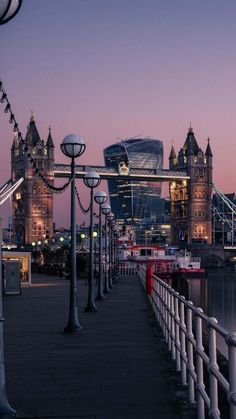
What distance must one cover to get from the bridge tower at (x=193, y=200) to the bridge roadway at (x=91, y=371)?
157m

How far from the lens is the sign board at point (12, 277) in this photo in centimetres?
2995

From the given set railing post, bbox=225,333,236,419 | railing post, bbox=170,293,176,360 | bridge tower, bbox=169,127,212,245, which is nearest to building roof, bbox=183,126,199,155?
bridge tower, bbox=169,127,212,245

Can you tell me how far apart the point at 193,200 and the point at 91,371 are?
552ft

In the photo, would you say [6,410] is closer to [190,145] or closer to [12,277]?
[12,277]

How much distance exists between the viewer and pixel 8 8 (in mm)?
6152

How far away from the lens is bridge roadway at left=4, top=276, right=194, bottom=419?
7.70 m

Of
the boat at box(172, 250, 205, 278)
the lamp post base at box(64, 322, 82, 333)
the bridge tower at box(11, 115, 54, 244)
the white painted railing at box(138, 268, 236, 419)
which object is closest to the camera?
the white painted railing at box(138, 268, 236, 419)

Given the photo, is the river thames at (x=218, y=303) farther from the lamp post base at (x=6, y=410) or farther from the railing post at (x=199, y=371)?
the lamp post base at (x=6, y=410)

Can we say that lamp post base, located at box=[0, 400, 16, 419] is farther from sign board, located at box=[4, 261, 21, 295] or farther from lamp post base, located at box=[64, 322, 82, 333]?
sign board, located at box=[4, 261, 21, 295]

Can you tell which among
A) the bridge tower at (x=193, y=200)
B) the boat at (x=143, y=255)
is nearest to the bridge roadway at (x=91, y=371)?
the boat at (x=143, y=255)

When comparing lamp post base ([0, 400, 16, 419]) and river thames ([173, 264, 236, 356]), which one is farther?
river thames ([173, 264, 236, 356])

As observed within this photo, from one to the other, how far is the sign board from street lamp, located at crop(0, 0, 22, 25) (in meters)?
24.1

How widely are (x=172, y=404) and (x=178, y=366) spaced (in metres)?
2.21

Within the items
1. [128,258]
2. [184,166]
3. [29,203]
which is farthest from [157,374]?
[184,166]
